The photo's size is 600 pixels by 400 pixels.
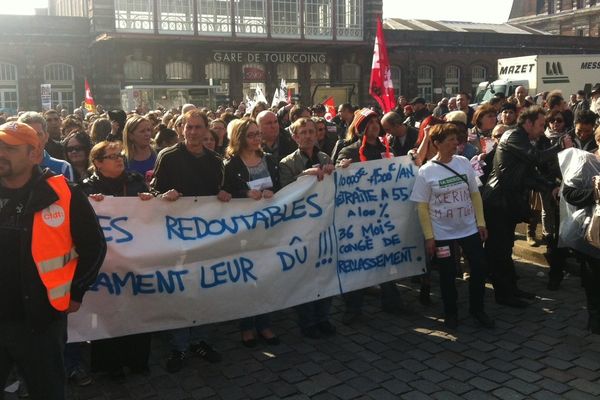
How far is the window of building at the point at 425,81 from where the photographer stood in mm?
41478

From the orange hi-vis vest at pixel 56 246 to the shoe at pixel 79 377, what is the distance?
1.53 metres

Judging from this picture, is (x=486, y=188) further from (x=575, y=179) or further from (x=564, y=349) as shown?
(x=564, y=349)

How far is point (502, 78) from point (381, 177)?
2572cm

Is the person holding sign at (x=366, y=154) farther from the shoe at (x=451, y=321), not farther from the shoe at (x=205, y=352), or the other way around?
the shoe at (x=205, y=352)

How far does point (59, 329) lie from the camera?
3102mm

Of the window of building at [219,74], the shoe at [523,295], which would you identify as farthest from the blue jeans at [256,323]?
the window of building at [219,74]

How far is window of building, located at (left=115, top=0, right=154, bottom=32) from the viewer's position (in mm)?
30297

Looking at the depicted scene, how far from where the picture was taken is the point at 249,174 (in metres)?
5.00

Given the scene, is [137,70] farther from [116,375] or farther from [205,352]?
[116,375]

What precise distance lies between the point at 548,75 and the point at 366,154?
2357 centimetres

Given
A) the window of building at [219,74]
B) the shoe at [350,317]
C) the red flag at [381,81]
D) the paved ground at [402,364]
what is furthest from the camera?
the window of building at [219,74]

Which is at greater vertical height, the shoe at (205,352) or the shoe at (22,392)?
the shoe at (205,352)

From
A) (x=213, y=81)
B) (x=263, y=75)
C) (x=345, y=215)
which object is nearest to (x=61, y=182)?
(x=345, y=215)

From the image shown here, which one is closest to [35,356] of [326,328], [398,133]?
[326,328]
